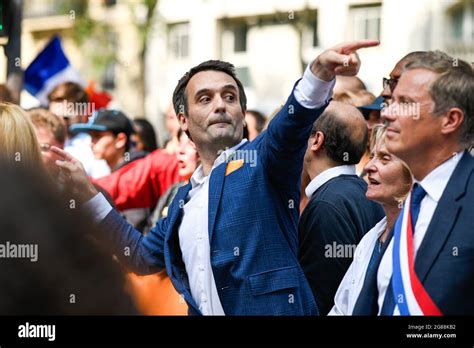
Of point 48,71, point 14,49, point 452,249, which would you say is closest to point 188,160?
point 14,49

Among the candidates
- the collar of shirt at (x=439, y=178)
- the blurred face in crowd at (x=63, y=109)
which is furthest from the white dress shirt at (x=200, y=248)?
the blurred face in crowd at (x=63, y=109)

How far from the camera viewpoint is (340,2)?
1001 centimetres

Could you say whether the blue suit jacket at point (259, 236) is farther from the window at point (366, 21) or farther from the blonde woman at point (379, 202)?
the window at point (366, 21)

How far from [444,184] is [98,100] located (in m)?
6.63

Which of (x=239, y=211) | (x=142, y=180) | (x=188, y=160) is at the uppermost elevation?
(x=239, y=211)

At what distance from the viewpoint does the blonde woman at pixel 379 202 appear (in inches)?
131

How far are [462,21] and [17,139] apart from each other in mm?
4412

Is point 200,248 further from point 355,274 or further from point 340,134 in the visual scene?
point 340,134

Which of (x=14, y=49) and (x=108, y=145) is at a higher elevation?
(x=14, y=49)

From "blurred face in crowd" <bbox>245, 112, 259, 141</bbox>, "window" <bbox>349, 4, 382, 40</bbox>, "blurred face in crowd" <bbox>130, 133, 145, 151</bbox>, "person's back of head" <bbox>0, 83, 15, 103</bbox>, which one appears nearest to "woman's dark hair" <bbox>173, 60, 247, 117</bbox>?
"person's back of head" <bbox>0, 83, 15, 103</bbox>

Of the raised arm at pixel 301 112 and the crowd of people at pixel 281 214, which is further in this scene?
the raised arm at pixel 301 112

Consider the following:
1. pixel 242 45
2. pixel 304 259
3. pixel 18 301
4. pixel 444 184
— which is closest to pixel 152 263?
pixel 304 259

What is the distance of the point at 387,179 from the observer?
3471mm

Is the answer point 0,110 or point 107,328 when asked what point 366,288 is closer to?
point 107,328
